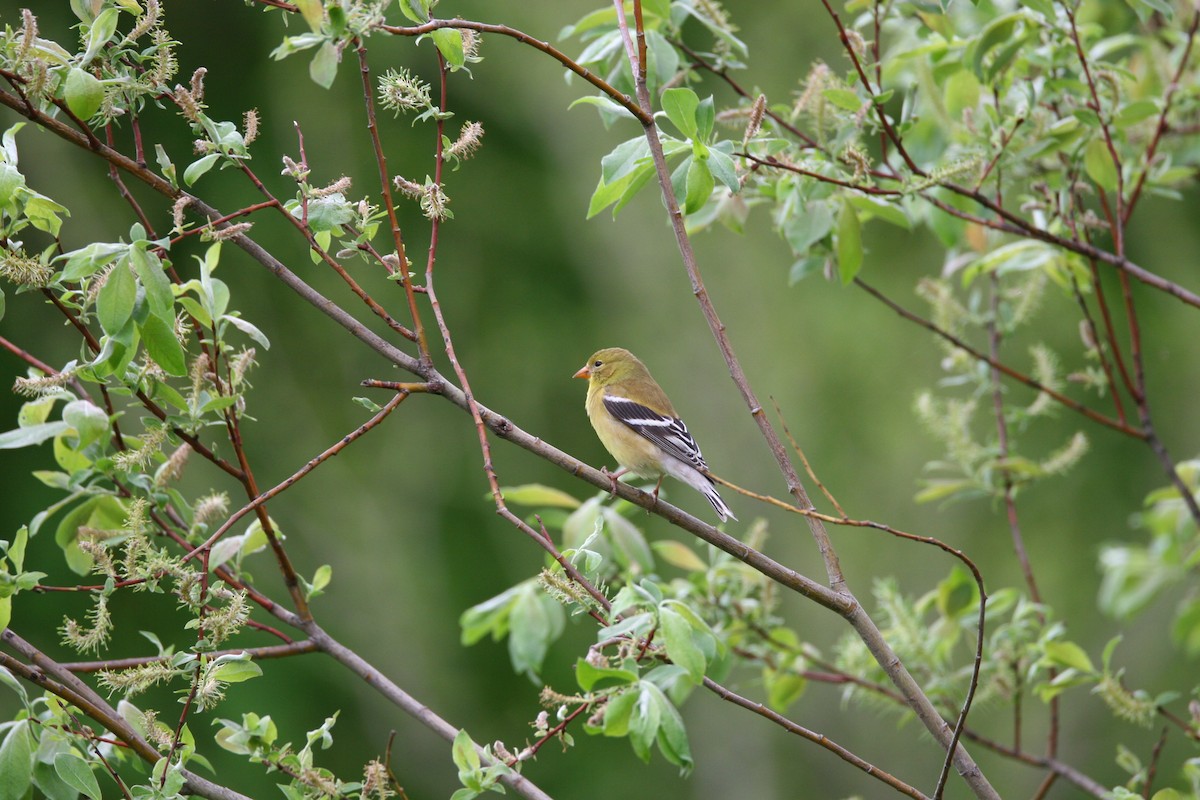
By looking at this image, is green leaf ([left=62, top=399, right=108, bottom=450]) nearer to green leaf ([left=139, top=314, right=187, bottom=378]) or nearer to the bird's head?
green leaf ([left=139, top=314, right=187, bottom=378])

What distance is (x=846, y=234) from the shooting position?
9.82 feet

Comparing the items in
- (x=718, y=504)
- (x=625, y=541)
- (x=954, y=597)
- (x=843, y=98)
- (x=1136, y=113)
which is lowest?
(x=954, y=597)

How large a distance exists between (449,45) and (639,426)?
7.77 ft

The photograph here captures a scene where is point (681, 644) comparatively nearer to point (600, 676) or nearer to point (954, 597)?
point (600, 676)

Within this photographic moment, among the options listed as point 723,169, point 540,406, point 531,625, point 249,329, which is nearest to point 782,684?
point 531,625

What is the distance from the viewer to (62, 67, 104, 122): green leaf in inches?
70.6

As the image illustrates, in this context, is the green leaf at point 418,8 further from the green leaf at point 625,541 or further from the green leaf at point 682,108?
the green leaf at point 625,541

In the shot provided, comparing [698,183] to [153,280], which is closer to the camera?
[153,280]

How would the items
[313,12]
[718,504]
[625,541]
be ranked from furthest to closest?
[718,504] < [625,541] < [313,12]

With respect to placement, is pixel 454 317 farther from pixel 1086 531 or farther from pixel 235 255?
pixel 1086 531

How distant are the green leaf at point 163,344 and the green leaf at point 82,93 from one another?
1.16 ft

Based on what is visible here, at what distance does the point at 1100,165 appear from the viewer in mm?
3039

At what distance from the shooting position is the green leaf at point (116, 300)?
5.80ft

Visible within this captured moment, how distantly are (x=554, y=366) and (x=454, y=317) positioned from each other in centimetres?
80
